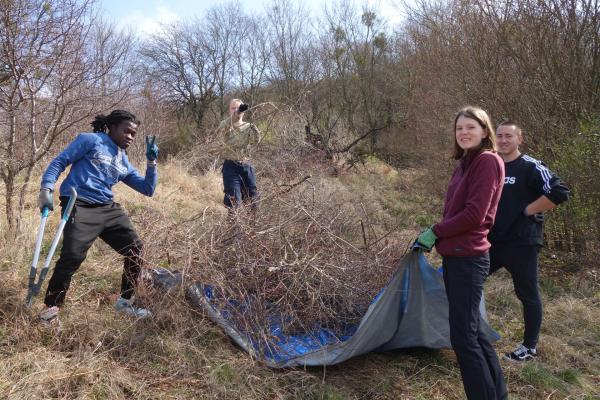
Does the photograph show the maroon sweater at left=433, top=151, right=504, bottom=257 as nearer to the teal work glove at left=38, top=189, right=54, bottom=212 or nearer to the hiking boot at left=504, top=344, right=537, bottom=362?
the hiking boot at left=504, top=344, right=537, bottom=362

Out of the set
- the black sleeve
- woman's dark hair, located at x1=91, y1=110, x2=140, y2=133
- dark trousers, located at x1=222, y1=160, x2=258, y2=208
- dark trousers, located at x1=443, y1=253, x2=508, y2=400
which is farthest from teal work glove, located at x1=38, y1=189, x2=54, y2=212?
the black sleeve

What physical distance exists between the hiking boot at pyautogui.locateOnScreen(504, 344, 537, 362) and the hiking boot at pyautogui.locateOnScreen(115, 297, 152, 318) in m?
2.44

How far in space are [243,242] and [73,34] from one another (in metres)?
2.46

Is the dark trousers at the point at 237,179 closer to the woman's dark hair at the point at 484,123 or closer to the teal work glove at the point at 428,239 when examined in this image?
the teal work glove at the point at 428,239

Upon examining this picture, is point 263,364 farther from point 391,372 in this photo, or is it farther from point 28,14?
point 28,14

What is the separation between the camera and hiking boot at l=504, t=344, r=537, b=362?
306cm

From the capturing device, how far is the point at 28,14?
372 centimetres

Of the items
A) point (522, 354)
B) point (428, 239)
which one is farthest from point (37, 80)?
point (522, 354)

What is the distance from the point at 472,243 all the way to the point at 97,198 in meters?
2.39

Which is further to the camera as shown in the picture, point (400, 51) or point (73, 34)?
point (400, 51)

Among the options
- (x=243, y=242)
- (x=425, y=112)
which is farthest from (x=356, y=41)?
(x=243, y=242)

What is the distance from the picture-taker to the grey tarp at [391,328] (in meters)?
2.75

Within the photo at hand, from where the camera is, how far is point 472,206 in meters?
2.17

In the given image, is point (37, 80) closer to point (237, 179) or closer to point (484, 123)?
point (237, 179)
